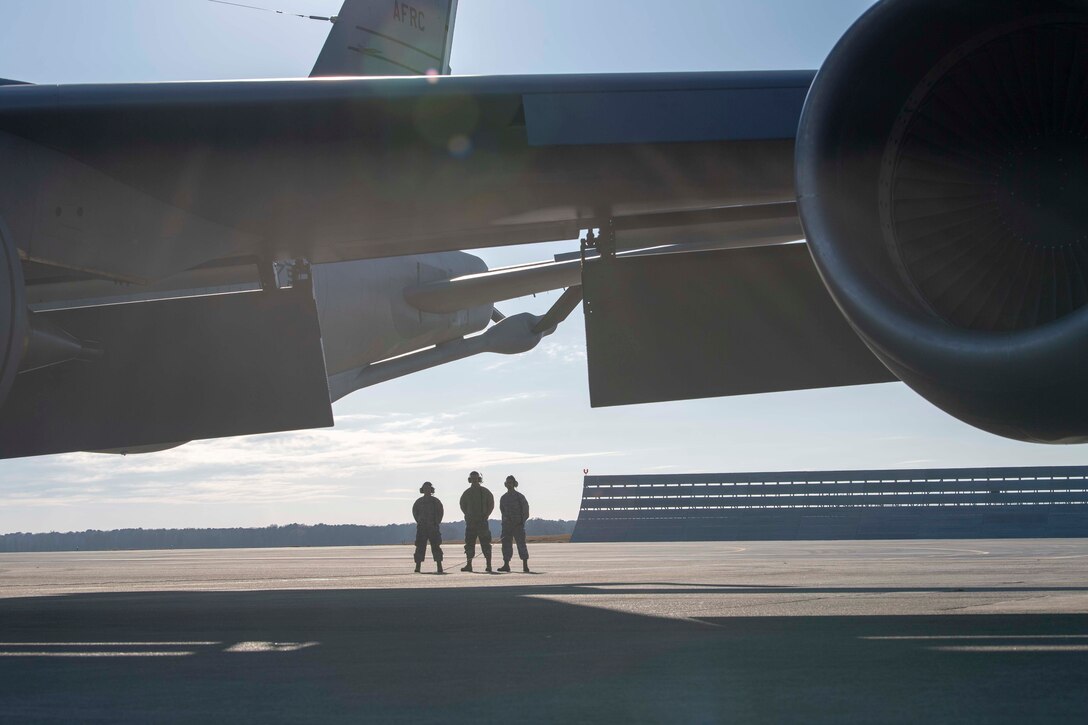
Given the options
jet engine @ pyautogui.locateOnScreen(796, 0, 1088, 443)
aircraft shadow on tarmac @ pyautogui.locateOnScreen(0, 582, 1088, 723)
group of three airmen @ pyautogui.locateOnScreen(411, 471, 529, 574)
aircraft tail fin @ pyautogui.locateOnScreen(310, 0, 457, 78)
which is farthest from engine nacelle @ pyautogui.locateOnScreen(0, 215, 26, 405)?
group of three airmen @ pyautogui.locateOnScreen(411, 471, 529, 574)

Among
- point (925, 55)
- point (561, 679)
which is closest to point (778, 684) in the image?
point (561, 679)

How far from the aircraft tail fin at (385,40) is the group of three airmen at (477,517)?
5.89 m

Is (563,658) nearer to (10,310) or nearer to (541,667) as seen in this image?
(541,667)

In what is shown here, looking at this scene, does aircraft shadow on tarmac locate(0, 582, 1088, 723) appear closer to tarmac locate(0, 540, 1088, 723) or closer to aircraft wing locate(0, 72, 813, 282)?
tarmac locate(0, 540, 1088, 723)

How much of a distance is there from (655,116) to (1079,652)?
3995mm

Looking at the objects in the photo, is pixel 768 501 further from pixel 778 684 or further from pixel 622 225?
pixel 778 684

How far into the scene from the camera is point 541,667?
4.69 m

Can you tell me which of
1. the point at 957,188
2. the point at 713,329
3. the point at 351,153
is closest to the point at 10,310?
the point at 351,153

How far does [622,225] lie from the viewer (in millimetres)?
9602

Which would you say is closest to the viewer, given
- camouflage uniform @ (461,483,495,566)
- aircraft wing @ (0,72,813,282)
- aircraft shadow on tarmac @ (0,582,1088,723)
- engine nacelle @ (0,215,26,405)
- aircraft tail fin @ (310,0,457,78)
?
aircraft shadow on tarmac @ (0,582,1088,723)

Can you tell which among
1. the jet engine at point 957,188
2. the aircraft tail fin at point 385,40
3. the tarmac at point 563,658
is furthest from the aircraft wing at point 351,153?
the aircraft tail fin at point 385,40

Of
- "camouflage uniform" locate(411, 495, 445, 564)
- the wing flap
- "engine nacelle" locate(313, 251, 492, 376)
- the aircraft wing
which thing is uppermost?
"engine nacelle" locate(313, 251, 492, 376)

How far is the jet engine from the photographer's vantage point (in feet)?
18.7

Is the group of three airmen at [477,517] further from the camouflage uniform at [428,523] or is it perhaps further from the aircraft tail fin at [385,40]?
the aircraft tail fin at [385,40]
